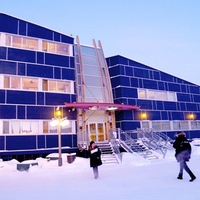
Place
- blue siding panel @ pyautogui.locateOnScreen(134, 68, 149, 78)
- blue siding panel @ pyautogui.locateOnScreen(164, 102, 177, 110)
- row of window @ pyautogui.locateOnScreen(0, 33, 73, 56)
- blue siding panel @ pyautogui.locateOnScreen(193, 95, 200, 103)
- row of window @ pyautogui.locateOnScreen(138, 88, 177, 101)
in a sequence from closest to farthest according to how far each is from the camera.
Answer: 1. row of window @ pyautogui.locateOnScreen(0, 33, 73, 56)
2. row of window @ pyautogui.locateOnScreen(138, 88, 177, 101)
3. blue siding panel @ pyautogui.locateOnScreen(134, 68, 149, 78)
4. blue siding panel @ pyautogui.locateOnScreen(164, 102, 177, 110)
5. blue siding panel @ pyautogui.locateOnScreen(193, 95, 200, 103)

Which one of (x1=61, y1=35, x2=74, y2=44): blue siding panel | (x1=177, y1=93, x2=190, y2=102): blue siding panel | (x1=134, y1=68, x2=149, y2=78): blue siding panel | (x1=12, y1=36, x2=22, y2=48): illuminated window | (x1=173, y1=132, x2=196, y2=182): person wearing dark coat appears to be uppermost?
(x1=61, y1=35, x2=74, y2=44): blue siding panel

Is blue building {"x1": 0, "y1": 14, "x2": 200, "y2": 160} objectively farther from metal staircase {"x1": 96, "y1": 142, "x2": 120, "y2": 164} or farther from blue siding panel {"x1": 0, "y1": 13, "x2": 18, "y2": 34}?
metal staircase {"x1": 96, "y1": 142, "x2": 120, "y2": 164}

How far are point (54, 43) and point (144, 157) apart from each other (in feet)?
43.8

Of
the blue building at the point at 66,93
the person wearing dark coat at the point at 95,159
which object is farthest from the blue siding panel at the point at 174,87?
the person wearing dark coat at the point at 95,159

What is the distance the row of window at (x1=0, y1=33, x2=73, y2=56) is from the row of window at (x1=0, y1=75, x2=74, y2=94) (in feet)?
9.70

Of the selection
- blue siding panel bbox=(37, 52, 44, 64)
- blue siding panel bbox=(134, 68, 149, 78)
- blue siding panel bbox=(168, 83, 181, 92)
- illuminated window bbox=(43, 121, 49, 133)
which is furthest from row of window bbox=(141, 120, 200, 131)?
blue siding panel bbox=(37, 52, 44, 64)

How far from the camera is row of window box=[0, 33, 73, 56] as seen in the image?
2062cm

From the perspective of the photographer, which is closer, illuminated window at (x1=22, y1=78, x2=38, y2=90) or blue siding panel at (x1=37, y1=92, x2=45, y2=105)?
illuminated window at (x1=22, y1=78, x2=38, y2=90)

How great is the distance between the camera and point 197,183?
793 centimetres

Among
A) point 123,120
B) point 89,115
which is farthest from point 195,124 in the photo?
point 89,115

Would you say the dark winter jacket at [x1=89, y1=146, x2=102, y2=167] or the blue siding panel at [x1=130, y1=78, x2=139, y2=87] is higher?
the blue siding panel at [x1=130, y1=78, x2=139, y2=87]

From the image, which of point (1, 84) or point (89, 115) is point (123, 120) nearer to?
point (89, 115)

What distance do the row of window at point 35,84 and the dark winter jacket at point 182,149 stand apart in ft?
47.6

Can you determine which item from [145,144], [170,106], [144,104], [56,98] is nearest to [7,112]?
[56,98]
